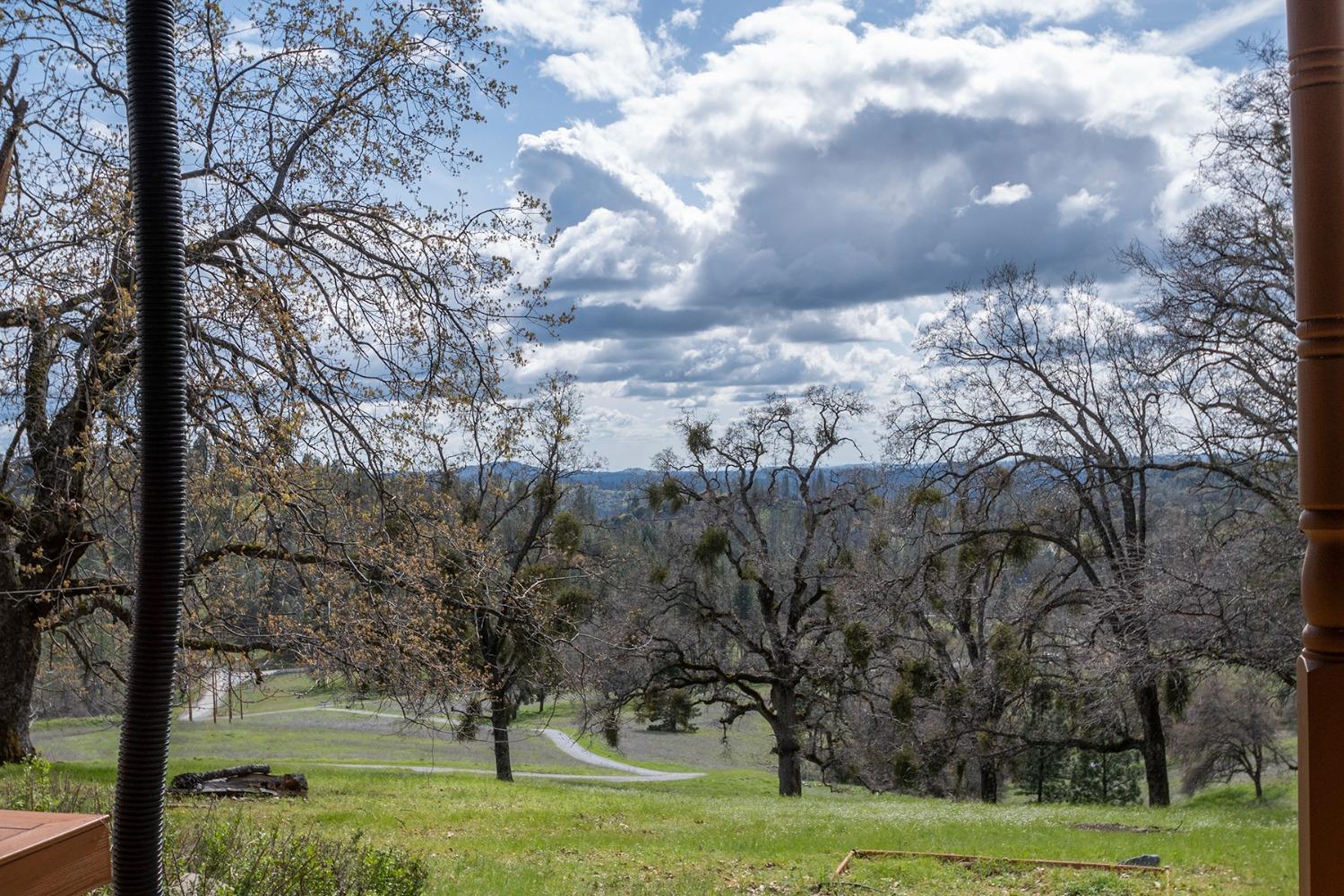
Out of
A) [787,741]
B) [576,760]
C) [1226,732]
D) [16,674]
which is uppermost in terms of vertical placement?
[16,674]

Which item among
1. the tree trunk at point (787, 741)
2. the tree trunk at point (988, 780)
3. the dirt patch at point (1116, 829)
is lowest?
the tree trunk at point (988, 780)

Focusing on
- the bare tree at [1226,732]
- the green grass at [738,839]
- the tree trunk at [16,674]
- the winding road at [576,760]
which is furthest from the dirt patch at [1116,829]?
the bare tree at [1226,732]

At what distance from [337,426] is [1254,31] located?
36.0 feet

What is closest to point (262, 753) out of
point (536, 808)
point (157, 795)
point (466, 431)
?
point (536, 808)

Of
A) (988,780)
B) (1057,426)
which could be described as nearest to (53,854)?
(1057,426)

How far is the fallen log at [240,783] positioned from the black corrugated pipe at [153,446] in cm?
1016

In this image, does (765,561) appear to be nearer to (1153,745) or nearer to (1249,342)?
(1153,745)

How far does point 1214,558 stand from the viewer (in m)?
11.7

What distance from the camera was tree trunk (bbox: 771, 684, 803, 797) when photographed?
18625 millimetres

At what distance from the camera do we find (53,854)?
1.54 meters

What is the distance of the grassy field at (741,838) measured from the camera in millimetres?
7402

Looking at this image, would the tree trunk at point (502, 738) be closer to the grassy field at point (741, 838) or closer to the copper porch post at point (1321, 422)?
the grassy field at point (741, 838)

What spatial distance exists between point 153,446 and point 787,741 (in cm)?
1787

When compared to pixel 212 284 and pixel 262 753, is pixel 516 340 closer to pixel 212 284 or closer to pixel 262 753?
pixel 212 284
